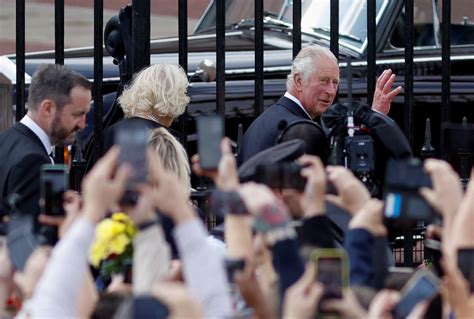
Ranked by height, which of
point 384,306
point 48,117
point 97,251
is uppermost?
point 48,117

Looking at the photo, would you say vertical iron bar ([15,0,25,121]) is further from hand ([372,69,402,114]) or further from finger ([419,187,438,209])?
finger ([419,187,438,209])

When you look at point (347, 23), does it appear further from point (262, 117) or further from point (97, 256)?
point (97, 256)

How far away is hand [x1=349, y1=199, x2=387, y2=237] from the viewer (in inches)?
204

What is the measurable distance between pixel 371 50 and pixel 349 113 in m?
0.73

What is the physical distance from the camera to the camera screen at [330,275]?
4.48 meters

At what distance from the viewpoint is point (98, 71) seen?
24.5ft

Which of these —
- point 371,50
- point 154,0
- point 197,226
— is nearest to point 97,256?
point 197,226

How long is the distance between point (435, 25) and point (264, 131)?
8.03ft

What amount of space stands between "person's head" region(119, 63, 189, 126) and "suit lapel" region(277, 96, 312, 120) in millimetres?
614

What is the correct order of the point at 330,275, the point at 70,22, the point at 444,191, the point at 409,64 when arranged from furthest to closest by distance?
the point at 70,22 < the point at 409,64 < the point at 444,191 < the point at 330,275

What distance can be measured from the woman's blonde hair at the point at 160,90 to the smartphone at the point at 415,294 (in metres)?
2.62

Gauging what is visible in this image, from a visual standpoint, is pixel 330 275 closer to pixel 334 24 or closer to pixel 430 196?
pixel 430 196

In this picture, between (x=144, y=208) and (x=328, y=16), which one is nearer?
(x=144, y=208)

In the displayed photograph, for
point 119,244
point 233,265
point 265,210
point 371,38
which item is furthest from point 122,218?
point 371,38
